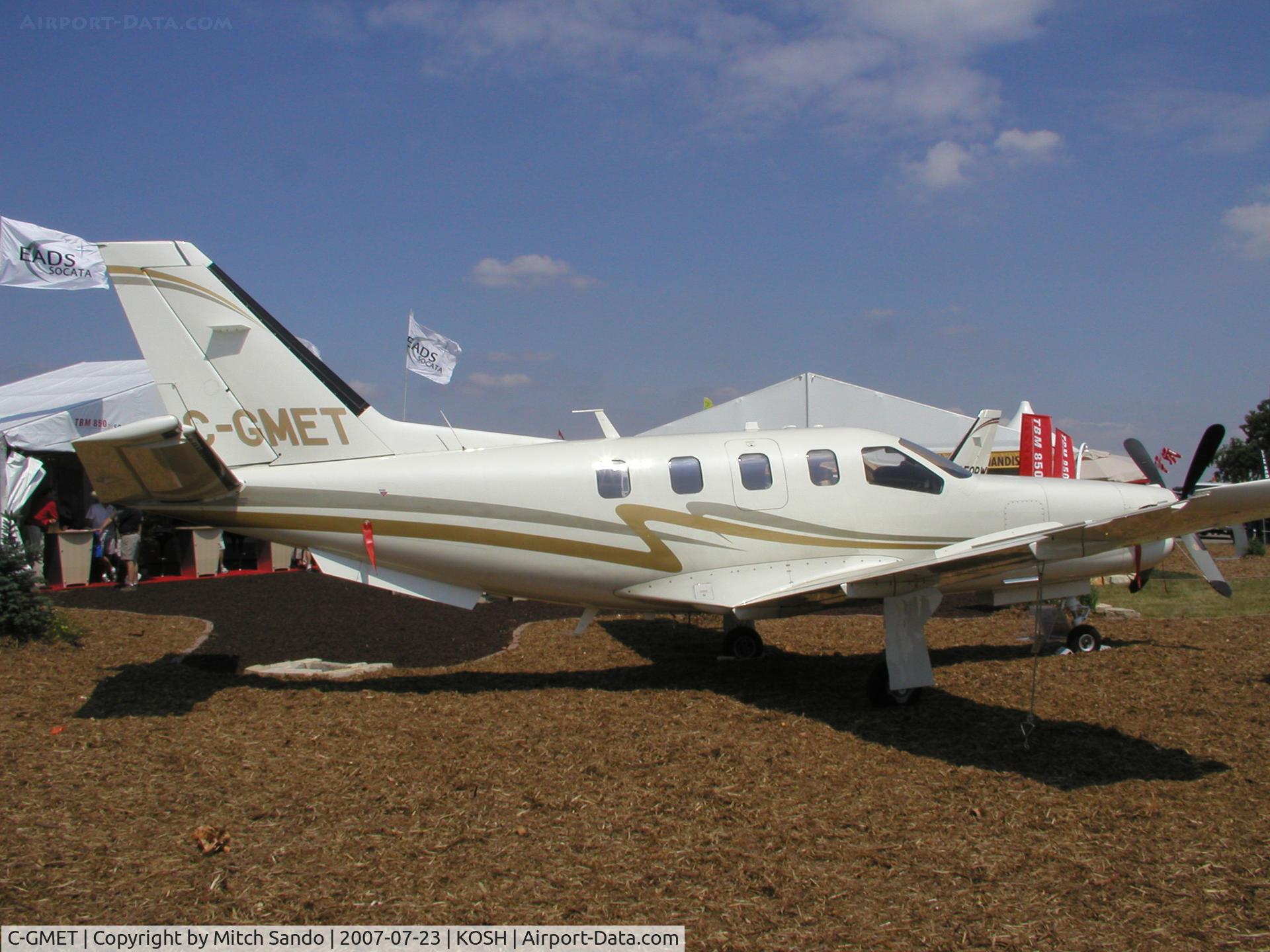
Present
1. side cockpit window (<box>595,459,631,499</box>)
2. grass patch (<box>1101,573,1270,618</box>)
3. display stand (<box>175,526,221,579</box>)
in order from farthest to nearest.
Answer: display stand (<box>175,526,221,579</box>)
grass patch (<box>1101,573,1270,618</box>)
side cockpit window (<box>595,459,631,499</box>)

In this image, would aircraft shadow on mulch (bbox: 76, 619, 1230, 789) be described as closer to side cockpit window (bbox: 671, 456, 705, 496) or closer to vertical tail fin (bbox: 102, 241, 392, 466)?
side cockpit window (bbox: 671, 456, 705, 496)

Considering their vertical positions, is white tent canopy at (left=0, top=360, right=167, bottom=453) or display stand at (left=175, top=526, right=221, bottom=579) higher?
white tent canopy at (left=0, top=360, right=167, bottom=453)

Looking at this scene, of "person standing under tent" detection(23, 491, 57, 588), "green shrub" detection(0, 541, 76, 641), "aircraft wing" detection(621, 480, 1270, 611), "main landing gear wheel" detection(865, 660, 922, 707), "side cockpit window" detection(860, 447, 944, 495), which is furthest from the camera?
"person standing under tent" detection(23, 491, 57, 588)

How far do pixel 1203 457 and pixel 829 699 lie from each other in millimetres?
4099

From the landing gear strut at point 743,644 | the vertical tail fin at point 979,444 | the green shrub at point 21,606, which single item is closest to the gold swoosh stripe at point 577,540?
the landing gear strut at point 743,644

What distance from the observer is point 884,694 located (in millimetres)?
8266

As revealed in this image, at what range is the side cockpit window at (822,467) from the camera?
8977mm

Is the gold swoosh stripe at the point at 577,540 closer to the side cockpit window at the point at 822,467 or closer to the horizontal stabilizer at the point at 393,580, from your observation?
the horizontal stabilizer at the point at 393,580

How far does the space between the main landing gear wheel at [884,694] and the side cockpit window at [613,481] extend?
123 inches

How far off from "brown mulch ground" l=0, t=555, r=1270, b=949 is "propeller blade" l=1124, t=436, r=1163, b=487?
221 centimetres

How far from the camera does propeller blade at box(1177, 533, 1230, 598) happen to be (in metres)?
8.42

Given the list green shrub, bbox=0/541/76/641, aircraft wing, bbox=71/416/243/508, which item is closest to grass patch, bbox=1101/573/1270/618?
aircraft wing, bbox=71/416/243/508

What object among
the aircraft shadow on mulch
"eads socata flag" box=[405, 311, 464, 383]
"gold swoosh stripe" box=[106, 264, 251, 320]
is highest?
"eads socata flag" box=[405, 311, 464, 383]

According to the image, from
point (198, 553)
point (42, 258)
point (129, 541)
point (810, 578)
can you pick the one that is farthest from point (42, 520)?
point (810, 578)
